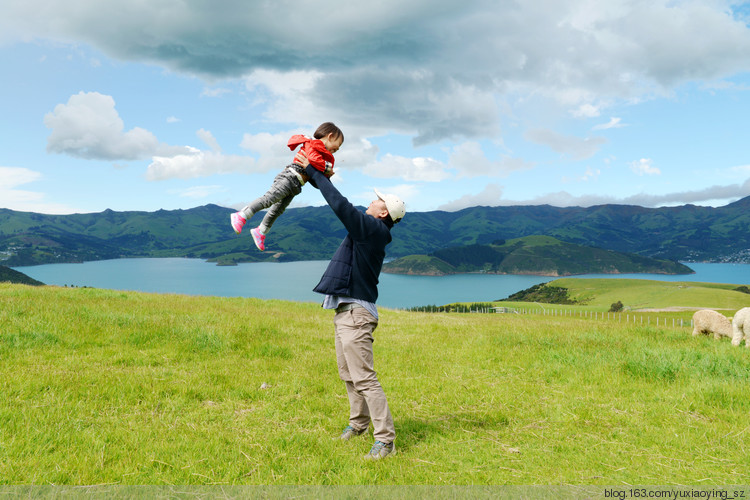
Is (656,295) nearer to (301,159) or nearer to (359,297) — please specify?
(359,297)

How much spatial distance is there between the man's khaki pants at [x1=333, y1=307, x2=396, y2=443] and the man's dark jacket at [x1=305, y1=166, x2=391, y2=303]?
29 cm

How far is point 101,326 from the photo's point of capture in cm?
1052

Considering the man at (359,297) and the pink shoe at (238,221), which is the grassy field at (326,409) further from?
the pink shoe at (238,221)

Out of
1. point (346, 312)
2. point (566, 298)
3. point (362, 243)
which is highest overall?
point (362, 243)

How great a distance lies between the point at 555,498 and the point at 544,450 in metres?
1.30

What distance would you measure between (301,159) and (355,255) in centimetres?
135

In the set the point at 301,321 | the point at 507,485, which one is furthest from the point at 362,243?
the point at 301,321

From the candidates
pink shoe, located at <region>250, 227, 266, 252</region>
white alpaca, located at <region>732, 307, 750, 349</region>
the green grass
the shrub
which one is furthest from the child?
the shrub

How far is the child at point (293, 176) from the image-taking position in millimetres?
5105

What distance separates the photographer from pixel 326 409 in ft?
22.0

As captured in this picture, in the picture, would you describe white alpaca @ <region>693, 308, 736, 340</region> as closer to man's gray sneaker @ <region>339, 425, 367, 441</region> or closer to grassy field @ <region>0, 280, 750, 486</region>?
grassy field @ <region>0, 280, 750, 486</region>

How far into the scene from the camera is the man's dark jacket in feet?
16.6

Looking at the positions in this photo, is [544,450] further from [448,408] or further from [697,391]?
[697,391]


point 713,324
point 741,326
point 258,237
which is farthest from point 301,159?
point 713,324
